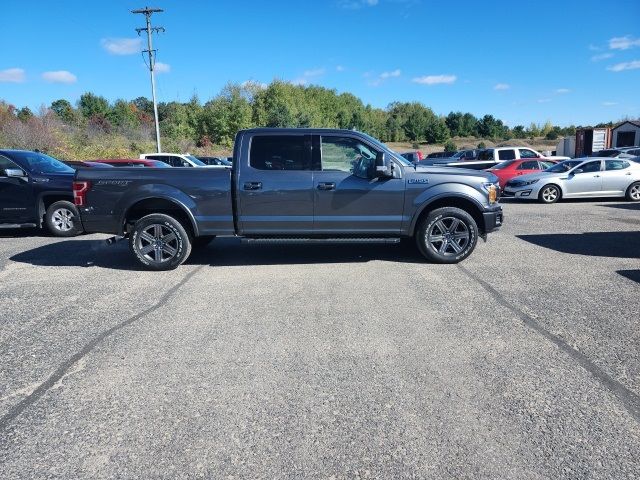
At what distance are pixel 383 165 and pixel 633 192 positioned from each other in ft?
42.3

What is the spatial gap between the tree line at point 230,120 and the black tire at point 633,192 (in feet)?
117

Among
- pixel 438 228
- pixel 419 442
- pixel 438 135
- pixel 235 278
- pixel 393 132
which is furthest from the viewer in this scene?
pixel 393 132

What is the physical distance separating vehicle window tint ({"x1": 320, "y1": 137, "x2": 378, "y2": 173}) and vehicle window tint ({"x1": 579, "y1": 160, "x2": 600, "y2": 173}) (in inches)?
467

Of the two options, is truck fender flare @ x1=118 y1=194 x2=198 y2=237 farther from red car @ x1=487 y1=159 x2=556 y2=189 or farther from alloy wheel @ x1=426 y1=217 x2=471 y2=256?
red car @ x1=487 y1=159 x2=556 y2=189

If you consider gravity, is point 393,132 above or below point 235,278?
above

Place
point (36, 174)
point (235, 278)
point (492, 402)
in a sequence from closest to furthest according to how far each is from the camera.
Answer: point (492, 402) → point (235, 278) → point (36, 174)

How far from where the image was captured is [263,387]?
3350 millimetres

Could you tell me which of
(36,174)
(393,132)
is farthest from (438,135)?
(36,174)

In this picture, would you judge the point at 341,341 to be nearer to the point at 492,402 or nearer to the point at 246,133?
the point at 492,402

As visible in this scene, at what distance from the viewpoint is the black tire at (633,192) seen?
599 inches

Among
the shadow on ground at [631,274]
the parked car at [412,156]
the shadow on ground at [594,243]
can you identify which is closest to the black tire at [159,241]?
the parked car at [412,156]

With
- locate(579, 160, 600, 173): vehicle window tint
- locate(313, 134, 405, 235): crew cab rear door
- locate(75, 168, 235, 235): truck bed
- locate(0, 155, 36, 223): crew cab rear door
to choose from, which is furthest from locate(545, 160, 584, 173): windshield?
locate(0, 155, 36, 223): crew cab rear door

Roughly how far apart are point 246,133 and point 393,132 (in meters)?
107

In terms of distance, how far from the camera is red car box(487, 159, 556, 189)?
58.9ft
